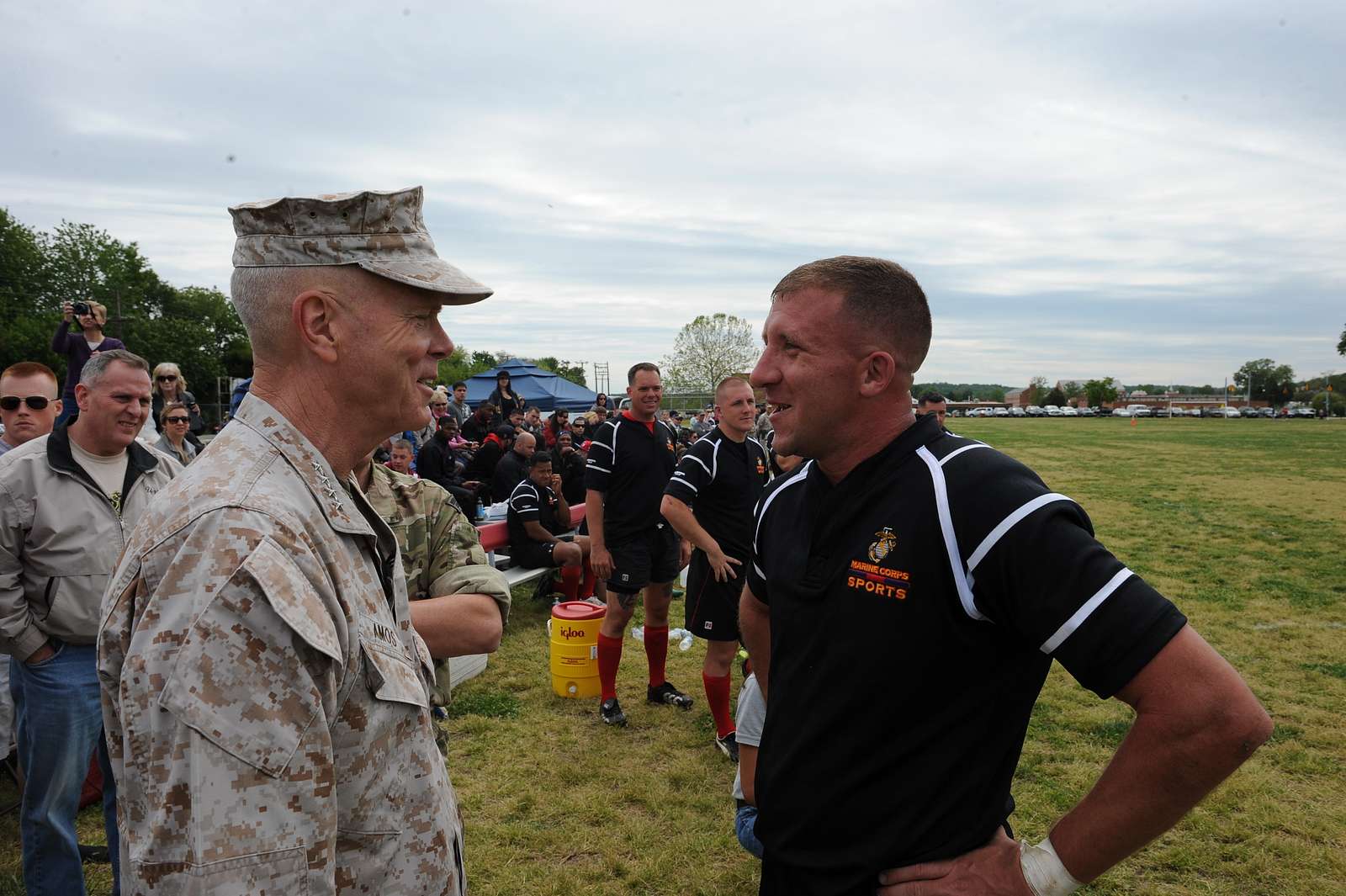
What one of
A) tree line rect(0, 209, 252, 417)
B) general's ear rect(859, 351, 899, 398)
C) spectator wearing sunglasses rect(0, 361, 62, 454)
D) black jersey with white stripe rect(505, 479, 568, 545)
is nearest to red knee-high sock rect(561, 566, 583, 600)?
black jersey with white stripe rect(505, 479, 568, 545)

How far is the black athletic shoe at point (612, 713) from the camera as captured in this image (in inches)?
236

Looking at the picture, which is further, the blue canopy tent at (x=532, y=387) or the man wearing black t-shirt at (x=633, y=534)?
the blue canopy tent at (x=532, y=387)

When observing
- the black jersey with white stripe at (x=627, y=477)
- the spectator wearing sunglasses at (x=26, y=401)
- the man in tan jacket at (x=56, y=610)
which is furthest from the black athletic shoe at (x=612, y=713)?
the spectator wearing sunglasses at (x=26, y=401)

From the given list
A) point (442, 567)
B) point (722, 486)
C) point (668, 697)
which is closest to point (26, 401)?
point (442, 567)

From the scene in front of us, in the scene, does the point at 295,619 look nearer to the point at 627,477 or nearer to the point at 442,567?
the point at 442,567

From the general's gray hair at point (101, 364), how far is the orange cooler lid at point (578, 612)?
372cm

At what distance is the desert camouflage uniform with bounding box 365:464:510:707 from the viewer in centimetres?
257

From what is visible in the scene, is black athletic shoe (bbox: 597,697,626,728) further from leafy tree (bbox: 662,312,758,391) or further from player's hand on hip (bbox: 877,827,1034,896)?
leafy tree (bbox: 662,312,758,391)

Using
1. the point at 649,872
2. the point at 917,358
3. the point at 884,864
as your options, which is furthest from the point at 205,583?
the point at 649,872

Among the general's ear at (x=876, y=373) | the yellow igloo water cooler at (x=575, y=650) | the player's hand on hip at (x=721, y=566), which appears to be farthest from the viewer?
the yellow igloo water cooler at (x=575, y=650)

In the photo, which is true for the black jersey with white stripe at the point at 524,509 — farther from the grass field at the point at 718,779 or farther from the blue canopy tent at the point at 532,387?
the blue canopy tent at the point at 532,387

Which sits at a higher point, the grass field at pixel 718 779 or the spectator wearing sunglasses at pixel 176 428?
the spectator wearing sunglasses at pixel 176 428

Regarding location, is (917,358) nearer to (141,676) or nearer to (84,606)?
(141,676)

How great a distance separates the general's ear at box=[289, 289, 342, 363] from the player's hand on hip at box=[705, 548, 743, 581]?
13.7 feet
